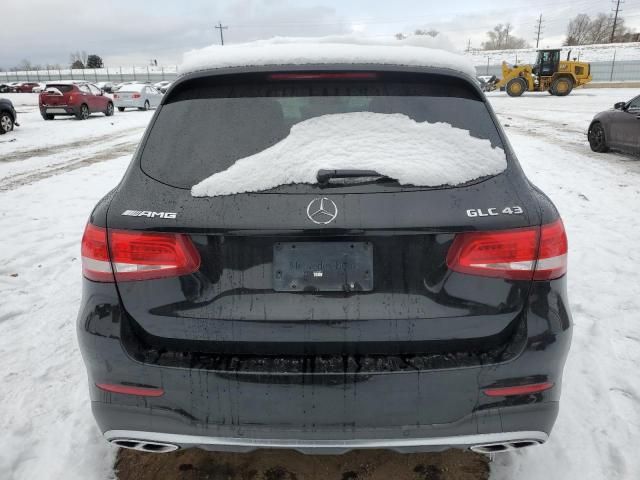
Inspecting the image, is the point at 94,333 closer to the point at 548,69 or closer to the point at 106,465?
the point at 106,465

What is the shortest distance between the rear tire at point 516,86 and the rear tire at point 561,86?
1.84 metres

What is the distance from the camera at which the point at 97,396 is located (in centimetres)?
184

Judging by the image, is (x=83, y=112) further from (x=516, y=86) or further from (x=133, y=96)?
(x=516, y=86)

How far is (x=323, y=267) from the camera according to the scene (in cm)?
170

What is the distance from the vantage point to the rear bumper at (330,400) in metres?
1.69

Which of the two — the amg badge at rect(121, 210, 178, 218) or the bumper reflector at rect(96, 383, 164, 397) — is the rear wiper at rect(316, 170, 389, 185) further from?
the bumper reflector at rect(96, 383, 164, 397)

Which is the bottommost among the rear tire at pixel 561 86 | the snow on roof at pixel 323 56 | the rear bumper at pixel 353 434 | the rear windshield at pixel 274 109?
the rear tire at pixel 561 86

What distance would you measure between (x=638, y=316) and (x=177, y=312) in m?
3.47

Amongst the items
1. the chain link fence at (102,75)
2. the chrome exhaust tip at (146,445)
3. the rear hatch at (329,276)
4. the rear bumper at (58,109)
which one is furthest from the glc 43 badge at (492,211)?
the chain link fence at (102,75)

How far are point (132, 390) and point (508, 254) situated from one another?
4.73 ft

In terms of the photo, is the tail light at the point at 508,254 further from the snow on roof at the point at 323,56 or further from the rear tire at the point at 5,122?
the rear tire at the point at 5,122

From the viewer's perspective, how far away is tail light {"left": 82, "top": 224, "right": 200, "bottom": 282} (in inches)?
68.0

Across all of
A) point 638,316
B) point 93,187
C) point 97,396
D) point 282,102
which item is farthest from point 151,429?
point 93,187

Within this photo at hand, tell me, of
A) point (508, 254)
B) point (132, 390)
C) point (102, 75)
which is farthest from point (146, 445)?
point (102, 75)
